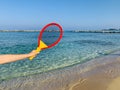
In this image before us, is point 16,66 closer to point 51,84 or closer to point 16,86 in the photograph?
point 16,86

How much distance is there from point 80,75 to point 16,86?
13.1 ft

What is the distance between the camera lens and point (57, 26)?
394 centimetres

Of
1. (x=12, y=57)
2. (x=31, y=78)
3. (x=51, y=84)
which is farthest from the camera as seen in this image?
(x=31, y=78)

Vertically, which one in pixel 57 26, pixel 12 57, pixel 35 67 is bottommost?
pixel 35 67

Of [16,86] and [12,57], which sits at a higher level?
[12,57]

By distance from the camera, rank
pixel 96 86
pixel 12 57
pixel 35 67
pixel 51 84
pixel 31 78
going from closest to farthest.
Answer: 1. pixel 12 57
2. pixel 96 86
3. pixel 51 84
4. pixel 31 78
5. pixel 35 67

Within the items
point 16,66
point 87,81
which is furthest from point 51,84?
point 16,66

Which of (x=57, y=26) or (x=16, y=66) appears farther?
(x=16, y=66)

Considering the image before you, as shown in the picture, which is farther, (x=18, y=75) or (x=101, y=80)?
(x=18, y=75)

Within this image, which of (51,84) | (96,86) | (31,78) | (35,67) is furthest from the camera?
(35,67)

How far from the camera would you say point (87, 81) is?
9.30 meters

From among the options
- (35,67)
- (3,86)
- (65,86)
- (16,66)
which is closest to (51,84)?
(65,86)

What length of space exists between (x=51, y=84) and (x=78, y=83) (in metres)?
1.45

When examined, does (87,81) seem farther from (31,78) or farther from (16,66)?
(16,66)
